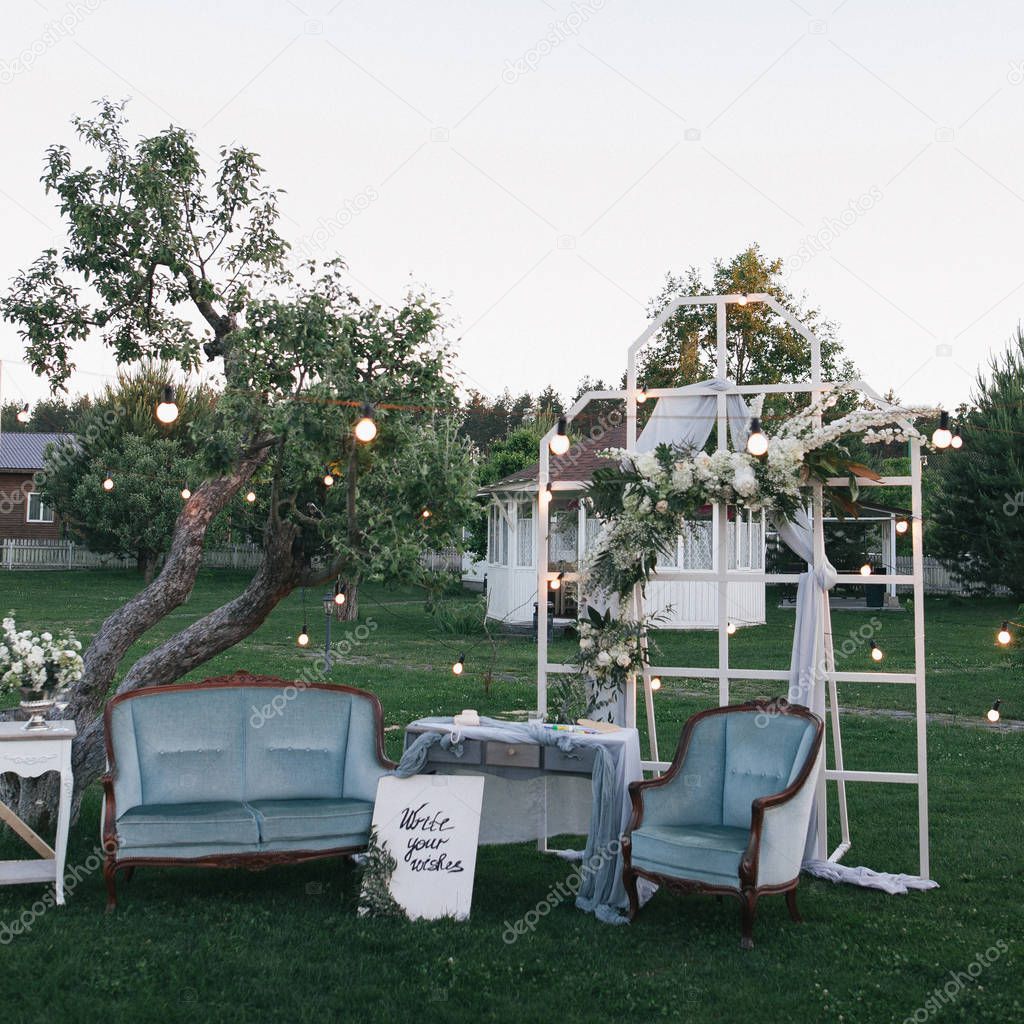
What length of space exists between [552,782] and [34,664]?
3.09 m

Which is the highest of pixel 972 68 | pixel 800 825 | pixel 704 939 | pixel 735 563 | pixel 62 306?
pixel 972 68

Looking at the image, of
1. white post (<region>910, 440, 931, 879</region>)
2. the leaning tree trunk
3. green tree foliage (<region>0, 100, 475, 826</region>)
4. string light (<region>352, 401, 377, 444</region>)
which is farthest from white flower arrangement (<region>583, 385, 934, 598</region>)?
the leaning tree trunk

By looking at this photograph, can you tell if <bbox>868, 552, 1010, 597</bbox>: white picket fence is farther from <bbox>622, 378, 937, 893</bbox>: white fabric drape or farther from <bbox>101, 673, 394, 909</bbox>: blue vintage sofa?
<bbox>101, 673, 394, 909</bbox>: blue vintage sofa

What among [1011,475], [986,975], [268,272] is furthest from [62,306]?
[1011,475]

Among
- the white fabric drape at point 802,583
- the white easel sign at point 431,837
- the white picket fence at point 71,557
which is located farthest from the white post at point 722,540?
the white picket fence at point 71,557

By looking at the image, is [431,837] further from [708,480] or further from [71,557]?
[71,557]

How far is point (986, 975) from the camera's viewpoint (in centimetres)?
458

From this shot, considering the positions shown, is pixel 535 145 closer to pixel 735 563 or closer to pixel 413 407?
pixel 413 407

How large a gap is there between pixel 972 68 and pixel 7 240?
28.5 feet

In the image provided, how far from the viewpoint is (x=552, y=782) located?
21.4ft

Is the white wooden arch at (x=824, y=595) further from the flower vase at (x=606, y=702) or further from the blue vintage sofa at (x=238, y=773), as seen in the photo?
the blue vintage sofa at (x=238, y=773)

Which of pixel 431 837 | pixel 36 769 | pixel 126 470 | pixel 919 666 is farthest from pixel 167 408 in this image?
pixel 126 470

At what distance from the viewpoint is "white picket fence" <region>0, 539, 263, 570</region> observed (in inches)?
1318

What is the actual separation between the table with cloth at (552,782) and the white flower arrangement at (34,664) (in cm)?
197
